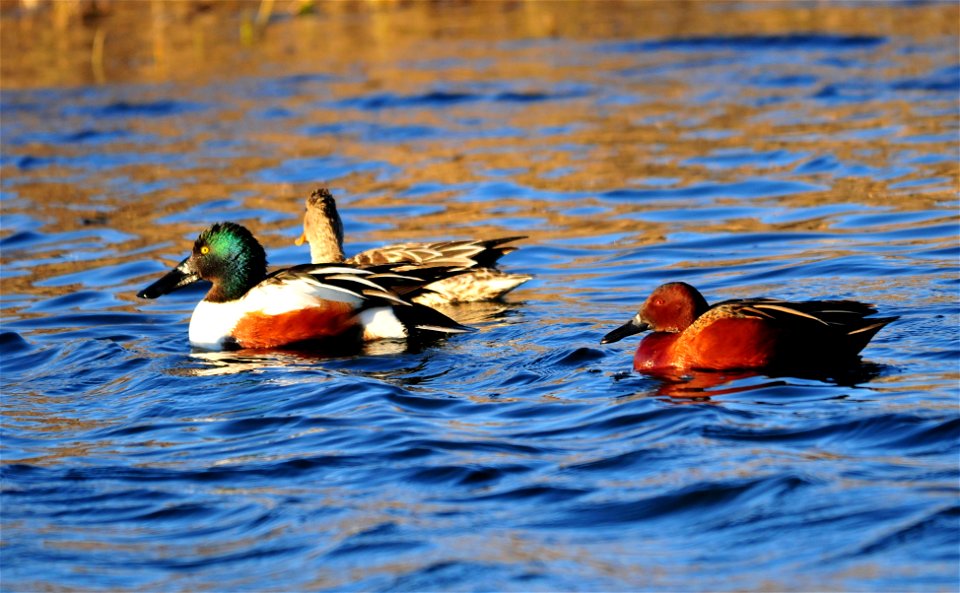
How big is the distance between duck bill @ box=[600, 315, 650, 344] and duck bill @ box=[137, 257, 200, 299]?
114 inches

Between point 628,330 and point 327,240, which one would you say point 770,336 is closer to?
point 628,330

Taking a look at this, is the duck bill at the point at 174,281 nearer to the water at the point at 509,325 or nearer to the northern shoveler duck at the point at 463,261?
the water at the point at 509,325

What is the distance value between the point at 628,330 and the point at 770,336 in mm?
842

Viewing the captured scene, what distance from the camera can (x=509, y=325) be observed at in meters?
9.07

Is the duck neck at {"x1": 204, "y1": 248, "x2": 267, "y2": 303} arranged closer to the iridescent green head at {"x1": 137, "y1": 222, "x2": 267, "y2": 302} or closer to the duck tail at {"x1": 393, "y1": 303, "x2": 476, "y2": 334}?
the iridescent green head at {"x1": 137, "y1": 222, "x2": 267, "y2": 302}

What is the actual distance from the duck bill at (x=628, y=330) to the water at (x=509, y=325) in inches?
7.1

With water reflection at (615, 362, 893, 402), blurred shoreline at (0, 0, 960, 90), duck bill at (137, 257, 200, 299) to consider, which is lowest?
water reflection at (615, 362, 893, 402)

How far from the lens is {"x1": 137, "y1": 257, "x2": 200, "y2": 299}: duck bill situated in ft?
31.1

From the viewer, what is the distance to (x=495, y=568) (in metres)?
5.15

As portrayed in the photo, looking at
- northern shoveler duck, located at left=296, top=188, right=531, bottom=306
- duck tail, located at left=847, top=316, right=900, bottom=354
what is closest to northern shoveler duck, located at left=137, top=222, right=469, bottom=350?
northern shoveler duck, located at left=296, top=188, right=531, bottom=306

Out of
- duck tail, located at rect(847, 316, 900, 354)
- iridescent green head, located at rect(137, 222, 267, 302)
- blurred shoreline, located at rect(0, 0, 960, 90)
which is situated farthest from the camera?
blurred shoreline, located at rect(0, 0, 960, 90)

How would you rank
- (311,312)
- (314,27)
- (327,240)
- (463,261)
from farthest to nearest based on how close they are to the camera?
(314,27) → (327,240) → (463,261) → (311,312)

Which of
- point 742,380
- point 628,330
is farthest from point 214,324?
point 742,380

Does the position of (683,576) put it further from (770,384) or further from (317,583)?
(770,384)
